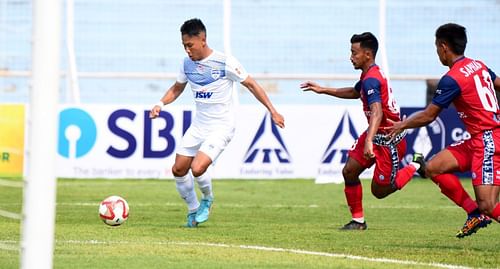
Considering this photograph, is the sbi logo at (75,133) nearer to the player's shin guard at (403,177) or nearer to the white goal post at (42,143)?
the player's shin guard at (403,177)

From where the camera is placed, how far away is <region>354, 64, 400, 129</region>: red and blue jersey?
36.4 feet

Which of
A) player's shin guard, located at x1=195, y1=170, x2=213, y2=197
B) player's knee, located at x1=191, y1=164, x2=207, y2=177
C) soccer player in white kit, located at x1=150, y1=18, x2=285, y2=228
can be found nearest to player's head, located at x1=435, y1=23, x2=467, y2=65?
soccer player in white kit, located at x1=150, y1=18, x2=285, y2=228

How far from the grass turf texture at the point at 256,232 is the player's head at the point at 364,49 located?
5.52 feet

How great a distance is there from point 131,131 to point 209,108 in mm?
7623

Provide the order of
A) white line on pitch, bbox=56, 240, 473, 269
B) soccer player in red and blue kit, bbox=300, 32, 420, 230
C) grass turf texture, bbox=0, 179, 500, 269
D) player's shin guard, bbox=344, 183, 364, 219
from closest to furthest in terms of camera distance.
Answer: white line on pitch, bbox=56, 240, 473, 269 < grass turf texture, bbox=0, 179, 500, 269 < soccer player in red and blue kit, bbox=300, 32, 420, 230 < player's shin guard, bbox=344, 183, 364, 219

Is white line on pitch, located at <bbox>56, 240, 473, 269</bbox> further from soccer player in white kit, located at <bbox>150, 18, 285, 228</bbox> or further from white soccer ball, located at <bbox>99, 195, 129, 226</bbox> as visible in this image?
soccer player in white kit, located at <bbox>150, 18, 285, 228</bbox>

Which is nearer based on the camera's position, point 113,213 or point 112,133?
point 113,213

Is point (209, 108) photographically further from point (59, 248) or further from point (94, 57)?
point (94, 57)

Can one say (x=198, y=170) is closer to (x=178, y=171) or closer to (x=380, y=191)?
(x=178, y=171)

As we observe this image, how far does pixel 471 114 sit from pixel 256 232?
2573 mm

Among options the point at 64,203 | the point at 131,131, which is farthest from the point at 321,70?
the point at 64,203

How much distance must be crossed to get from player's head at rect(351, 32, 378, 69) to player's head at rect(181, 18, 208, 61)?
5.17 ft

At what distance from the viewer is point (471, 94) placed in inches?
370

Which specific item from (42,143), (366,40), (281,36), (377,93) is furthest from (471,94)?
(281,36)
